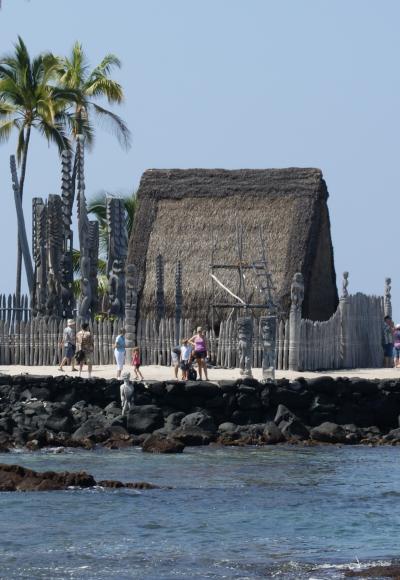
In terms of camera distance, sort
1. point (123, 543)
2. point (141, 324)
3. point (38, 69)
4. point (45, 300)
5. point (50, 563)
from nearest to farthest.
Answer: point (50, 563), point (123, 543), point (141, 324), point (45, 300), point (38, 69)

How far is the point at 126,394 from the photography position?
3056 centimetres

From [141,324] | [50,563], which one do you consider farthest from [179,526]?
[141,324]

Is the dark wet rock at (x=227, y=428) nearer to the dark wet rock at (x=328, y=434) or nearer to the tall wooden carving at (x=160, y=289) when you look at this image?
the dark wet rock at (x=328, y=434)

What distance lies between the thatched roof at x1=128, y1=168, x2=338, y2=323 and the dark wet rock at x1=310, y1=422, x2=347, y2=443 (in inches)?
329

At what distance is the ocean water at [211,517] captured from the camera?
18.8 metres

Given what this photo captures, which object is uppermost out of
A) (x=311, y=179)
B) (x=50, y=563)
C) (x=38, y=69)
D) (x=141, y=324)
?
(x=38, y=69)

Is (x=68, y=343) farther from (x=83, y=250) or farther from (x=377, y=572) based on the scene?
(x=377, y=572)

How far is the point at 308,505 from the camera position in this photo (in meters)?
23.5

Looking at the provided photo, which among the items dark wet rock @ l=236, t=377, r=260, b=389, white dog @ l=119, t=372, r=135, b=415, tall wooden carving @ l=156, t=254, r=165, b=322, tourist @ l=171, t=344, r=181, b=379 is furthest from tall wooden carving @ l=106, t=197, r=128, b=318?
dark wet rock @ l=236, t=377, r=260, b=389

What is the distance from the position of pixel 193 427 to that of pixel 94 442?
1.76 metres

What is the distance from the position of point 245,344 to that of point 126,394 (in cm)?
292

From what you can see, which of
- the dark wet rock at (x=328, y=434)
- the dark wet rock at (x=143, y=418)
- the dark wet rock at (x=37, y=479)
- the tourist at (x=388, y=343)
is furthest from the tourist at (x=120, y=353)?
the dark wet rock at (x=37, y=479)

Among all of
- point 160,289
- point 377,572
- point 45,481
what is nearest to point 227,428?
point 45,481

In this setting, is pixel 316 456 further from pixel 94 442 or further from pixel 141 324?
pixel 141 324
